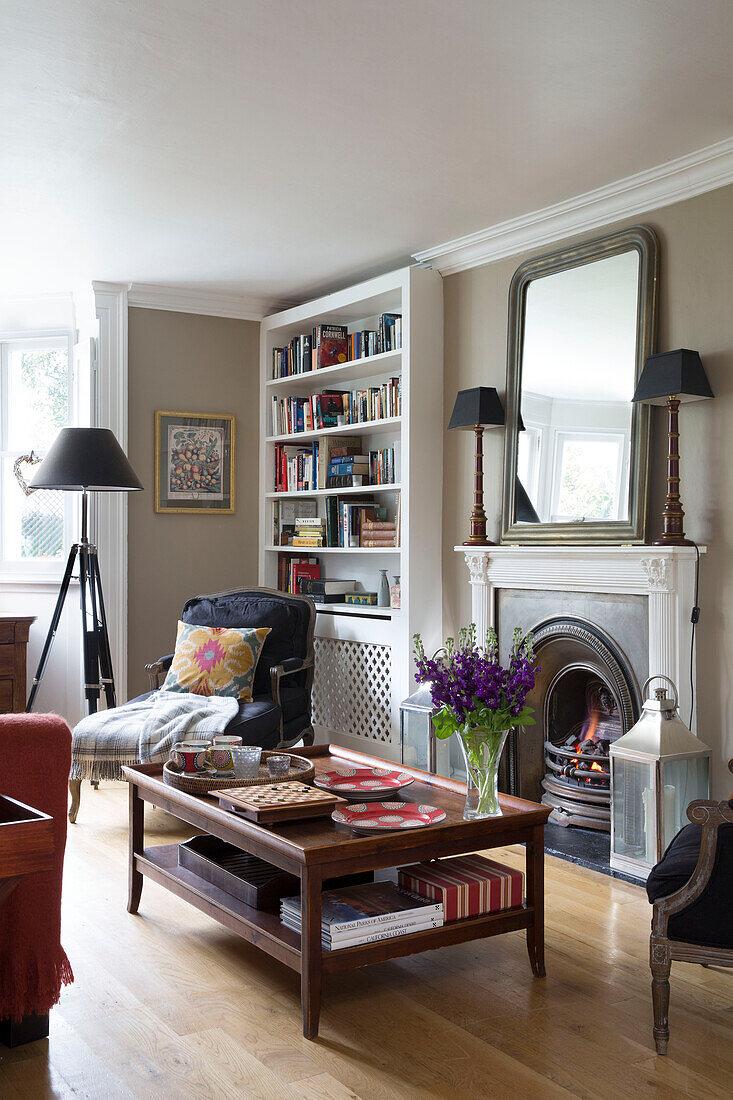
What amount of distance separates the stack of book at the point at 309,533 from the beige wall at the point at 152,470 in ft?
1.30

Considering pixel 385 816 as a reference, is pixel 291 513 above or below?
above

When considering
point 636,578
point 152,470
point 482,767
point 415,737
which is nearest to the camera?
point 482,767

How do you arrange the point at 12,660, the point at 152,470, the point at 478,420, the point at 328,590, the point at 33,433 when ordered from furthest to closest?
1. the point at 33,433
2. the point at 152,470
3. the point at 328,590
4. the point at 12,660
5. the point at 478,420

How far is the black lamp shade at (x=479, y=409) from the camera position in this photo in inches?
176

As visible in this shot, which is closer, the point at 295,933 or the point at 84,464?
the point at 295,933

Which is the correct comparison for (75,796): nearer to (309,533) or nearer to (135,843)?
(135,843)

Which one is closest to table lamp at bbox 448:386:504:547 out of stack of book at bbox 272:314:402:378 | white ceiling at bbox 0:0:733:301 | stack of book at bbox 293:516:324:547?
stack of book at bbox 272:314:402:378

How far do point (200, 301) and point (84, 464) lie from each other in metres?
1.58

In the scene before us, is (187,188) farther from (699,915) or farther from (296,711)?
(699,915)

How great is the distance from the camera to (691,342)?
375 centimetres

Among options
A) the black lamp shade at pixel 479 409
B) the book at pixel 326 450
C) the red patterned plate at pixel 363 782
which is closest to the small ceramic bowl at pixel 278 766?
the red patterned plate at pixel 363 782

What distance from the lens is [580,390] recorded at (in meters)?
4.16

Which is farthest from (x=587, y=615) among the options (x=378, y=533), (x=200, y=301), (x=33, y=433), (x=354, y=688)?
(x=33, y=433)

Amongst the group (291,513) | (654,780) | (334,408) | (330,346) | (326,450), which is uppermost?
(330,346)
